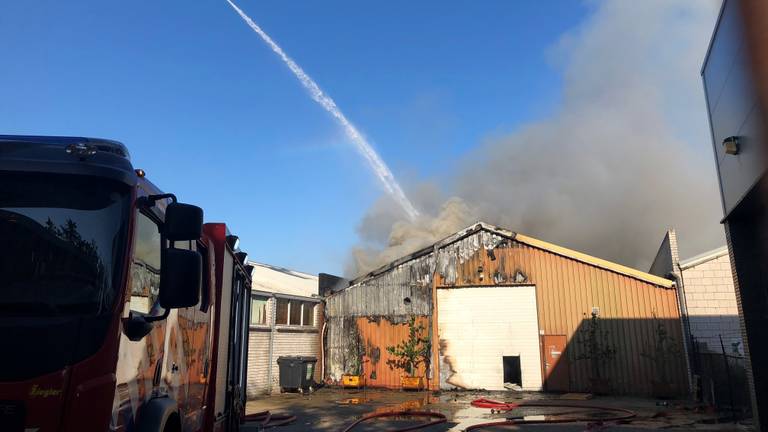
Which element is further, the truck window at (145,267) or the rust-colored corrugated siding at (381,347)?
the rust-colored corrugated siding at (381,347)

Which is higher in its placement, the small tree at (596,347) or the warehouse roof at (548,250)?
the warehouse roof at (548,250)

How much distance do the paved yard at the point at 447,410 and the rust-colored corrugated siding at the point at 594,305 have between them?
1.39 m

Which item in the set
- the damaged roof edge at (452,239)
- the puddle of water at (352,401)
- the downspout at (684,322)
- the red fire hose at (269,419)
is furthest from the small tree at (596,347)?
the red fire hose at (269,419)

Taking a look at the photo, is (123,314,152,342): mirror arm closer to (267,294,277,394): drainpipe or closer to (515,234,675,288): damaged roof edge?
(267,294,277,394): drainpipe

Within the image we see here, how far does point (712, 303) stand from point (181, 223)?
18.4m

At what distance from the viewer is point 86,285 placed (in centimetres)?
293

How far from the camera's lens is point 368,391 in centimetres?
2006

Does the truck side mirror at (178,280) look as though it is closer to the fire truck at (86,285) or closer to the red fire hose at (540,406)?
the fire truck at (86,285)

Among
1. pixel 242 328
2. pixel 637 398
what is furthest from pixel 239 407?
pixel 637 398

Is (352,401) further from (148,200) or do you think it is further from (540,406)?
(148,200)

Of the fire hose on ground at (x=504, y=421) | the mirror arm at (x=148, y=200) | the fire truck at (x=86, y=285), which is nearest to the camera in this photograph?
the fire truck at (x=86, y=285)

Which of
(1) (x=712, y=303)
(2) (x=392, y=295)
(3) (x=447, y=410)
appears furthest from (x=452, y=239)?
(1) (x=712, y=303)

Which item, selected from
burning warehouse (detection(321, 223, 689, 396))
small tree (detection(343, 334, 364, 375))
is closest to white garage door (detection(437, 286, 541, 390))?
burning warehouse (detection(321, 223, 689, 396))

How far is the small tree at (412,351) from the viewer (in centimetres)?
2020
